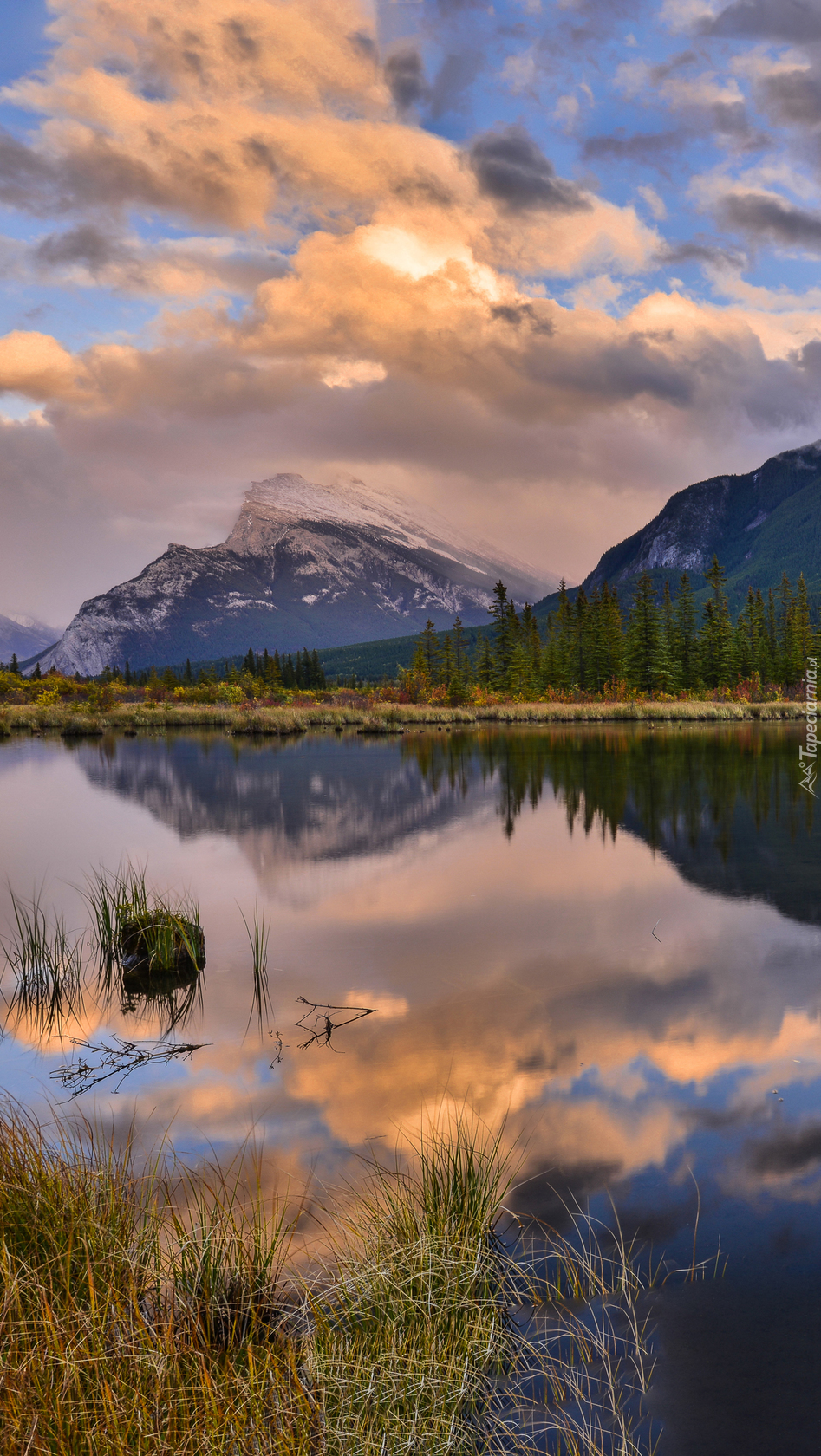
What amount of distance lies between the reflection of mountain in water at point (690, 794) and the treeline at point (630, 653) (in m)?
35.6

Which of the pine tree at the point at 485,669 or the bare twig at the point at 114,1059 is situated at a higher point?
the pine tree at the point at 485,669

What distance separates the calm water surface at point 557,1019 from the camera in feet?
16.7

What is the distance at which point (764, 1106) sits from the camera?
7090 mm

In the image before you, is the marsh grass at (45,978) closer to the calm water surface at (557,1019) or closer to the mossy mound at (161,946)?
the calm water surface at (557,1019)

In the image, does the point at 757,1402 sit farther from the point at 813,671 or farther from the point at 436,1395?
the point at 813,671

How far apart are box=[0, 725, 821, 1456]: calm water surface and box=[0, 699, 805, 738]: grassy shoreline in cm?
4103

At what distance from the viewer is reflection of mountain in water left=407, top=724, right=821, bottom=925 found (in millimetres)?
16891

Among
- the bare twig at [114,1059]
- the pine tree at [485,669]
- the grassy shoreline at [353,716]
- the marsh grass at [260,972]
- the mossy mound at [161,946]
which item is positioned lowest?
the marsh grass at [260,972]

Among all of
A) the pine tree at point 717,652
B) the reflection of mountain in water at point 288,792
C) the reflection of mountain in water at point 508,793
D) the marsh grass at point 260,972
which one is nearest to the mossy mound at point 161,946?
the marsh grass at point 260,972

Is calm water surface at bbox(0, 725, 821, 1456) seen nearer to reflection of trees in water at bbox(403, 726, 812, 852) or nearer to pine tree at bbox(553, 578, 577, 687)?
reflection of trees in water at bbox(403, 726, 812, 852)

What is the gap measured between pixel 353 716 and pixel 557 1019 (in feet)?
198

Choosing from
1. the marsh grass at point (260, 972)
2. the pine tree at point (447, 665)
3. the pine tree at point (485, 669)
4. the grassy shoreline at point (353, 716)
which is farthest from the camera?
the pine tree at point (485, 669)

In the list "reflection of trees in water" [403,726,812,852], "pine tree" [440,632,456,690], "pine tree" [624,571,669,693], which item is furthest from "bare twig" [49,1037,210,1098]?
"pine tree" [624,571,669,693]

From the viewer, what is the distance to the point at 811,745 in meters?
43.3
